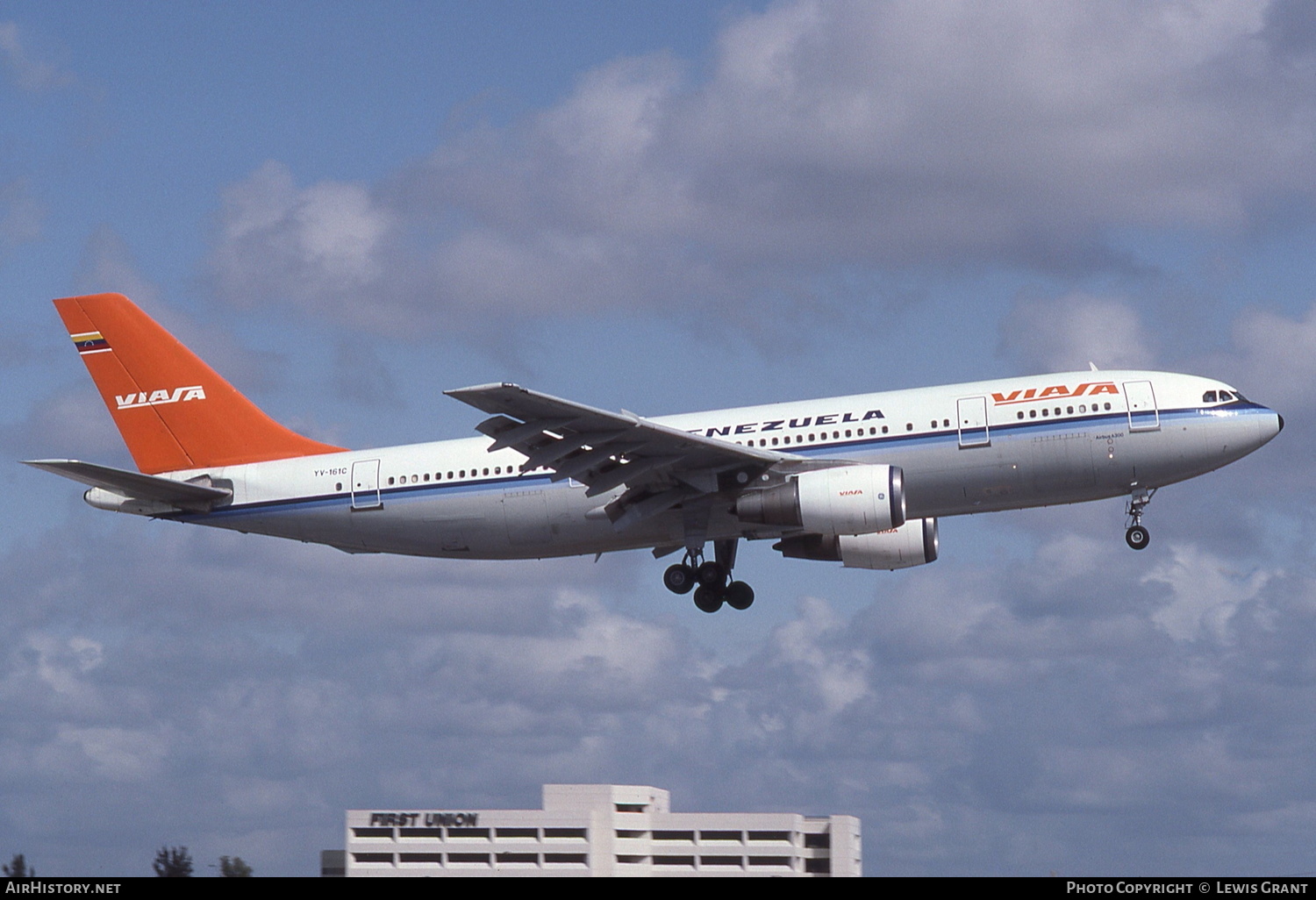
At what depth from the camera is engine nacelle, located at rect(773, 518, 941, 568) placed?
41469 millimetres

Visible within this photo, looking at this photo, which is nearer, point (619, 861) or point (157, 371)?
point (157, 371)

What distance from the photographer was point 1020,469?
119ft

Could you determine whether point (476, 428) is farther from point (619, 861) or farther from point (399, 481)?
point (619, 861)

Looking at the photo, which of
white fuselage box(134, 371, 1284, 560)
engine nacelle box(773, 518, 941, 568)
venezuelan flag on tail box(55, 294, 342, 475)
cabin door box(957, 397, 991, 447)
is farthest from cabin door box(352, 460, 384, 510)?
cabin door box(957, 397, 991, 447)

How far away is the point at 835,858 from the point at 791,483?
156 ft

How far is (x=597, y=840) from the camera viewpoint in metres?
82.5

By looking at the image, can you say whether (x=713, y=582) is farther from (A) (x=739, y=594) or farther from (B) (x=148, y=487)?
(B) (x=148, y=487)

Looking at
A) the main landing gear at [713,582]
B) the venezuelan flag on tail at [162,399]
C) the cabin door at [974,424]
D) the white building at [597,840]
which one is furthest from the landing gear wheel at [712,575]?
the white building at [597,840]

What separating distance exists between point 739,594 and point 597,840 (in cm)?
4497

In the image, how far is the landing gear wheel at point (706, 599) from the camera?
135 ft

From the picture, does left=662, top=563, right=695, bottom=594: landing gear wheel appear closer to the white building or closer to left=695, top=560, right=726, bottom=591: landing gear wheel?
left=695, top=560, right=726, bottom=591: landing gear wheel

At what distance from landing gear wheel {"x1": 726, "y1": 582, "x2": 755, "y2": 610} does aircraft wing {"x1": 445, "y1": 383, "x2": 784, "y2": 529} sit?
13.4 feet
